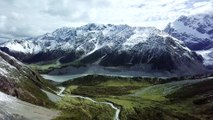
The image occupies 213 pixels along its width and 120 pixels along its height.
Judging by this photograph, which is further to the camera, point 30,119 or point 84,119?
point 84,119

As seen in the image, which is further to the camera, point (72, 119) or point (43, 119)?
point (72, 119)

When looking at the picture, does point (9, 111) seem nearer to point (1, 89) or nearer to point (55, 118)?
point (55, 118)

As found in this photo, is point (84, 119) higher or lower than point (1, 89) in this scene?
lower

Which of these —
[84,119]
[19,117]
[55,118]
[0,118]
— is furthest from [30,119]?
[84,119]

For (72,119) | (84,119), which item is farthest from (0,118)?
(84,119)

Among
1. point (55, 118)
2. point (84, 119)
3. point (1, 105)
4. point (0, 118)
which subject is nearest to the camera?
point (0, 118)

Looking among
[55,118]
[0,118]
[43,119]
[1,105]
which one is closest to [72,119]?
[55,118]

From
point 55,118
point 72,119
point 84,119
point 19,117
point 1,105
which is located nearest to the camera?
point 19,117

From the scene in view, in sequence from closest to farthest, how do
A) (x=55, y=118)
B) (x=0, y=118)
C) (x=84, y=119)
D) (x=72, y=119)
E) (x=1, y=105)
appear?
(x=0, y=118) < (x=1, y=105) < (x=55, y=118) < (x=72, y=119) < (x=84, y=119)

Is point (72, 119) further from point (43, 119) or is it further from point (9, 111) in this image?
point (9, 111)
